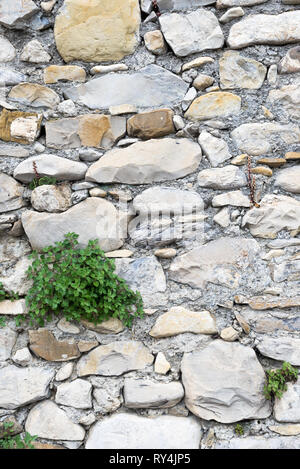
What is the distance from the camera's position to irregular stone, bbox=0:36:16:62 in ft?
8.15

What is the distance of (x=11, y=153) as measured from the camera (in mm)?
2410

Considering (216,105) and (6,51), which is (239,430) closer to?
(216,105)

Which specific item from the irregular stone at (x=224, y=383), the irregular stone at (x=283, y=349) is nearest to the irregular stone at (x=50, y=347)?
the irregular stone at (x=224, y=383)

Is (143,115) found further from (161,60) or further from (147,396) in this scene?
(147,396)

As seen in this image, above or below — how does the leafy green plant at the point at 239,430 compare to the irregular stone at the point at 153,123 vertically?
below

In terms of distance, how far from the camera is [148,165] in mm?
2344

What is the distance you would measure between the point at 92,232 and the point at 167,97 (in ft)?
2.91

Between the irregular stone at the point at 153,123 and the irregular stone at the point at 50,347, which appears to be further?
the irregular stone at the point at 153,123

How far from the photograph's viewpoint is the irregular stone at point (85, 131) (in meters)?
2.41

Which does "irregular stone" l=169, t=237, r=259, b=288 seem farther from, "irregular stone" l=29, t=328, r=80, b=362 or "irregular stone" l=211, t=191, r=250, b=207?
"irregular stone" l=29, t=328, r=80, b=362

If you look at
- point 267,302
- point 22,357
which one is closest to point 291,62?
point 267,302

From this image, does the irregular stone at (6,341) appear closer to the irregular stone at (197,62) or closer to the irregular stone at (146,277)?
the irregular stone at (146,277)

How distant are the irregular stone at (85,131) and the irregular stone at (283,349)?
1374 millimetres

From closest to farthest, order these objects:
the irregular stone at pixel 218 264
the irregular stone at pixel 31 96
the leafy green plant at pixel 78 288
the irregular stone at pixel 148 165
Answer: the leafy green plant at pixel 78 288 < the irregular stone at pixel 218 264 < the irregular stone at pixel 148 165 < the irregular stone at pixel 31 96
